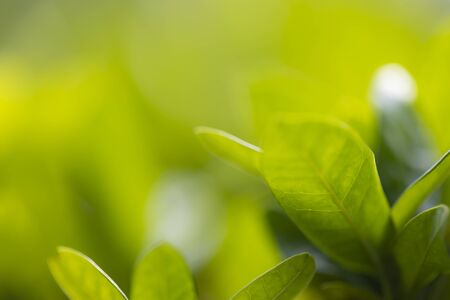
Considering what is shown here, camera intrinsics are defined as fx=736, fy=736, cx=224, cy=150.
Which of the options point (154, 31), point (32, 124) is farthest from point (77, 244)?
point (154, 31)

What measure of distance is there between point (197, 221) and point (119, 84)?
21cm

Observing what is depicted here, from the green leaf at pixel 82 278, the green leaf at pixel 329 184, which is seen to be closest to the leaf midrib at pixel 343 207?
the green leaf at pixel 329 184

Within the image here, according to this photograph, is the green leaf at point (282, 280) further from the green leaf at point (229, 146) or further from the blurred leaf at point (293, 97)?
the blurred leaf at point (293, 97)

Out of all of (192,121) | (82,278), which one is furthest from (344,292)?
(192,121)

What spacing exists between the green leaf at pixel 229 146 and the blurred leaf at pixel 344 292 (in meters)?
0.10

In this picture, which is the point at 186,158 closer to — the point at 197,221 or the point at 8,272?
the point at 197,221

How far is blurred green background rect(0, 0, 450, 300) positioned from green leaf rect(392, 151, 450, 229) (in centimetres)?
10

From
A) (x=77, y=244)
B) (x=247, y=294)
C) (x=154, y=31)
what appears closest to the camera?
(x=247, y=294)

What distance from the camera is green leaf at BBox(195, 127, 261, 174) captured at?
17.5 inches

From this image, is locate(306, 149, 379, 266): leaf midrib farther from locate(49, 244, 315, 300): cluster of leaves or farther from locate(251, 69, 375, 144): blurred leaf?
locate(251, 69, 375, 144): blurred leaf

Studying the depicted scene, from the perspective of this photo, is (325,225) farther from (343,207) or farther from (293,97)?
(293,97)

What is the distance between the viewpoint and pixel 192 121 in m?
0.92

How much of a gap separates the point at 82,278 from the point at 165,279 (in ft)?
0.16

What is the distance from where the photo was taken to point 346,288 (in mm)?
499
